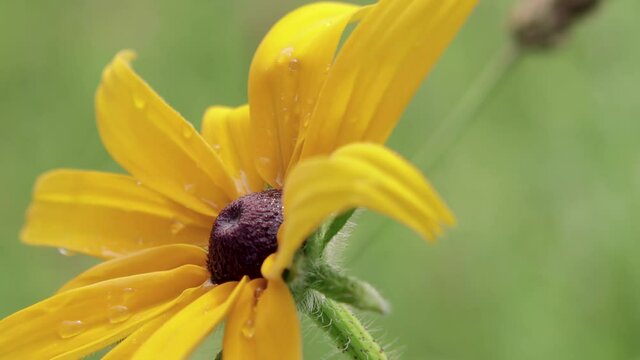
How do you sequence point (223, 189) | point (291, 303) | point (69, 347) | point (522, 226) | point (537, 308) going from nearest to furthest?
point (291, 303), point (69, 347), point (223, 189), point (537, 308), point (522, 226)

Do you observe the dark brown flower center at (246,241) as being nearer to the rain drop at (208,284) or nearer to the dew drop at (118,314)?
the rain drop at (208,284)

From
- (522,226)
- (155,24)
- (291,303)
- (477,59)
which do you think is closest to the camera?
(291,303)

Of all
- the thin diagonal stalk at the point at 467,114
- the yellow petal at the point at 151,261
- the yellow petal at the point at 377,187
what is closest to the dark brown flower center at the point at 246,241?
the yellow petal at the point at 151,261

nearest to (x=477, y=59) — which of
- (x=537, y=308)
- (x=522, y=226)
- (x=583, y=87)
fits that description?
(x=583, y=87)

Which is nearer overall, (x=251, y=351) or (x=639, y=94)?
(x=251, y=351)

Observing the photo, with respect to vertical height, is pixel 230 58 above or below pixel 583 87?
above

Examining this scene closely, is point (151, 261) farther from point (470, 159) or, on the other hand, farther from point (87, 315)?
point (470, 159)

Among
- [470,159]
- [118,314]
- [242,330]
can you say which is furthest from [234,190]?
[470,159]

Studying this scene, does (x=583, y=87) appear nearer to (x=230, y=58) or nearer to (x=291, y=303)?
(x=230, y=58)
